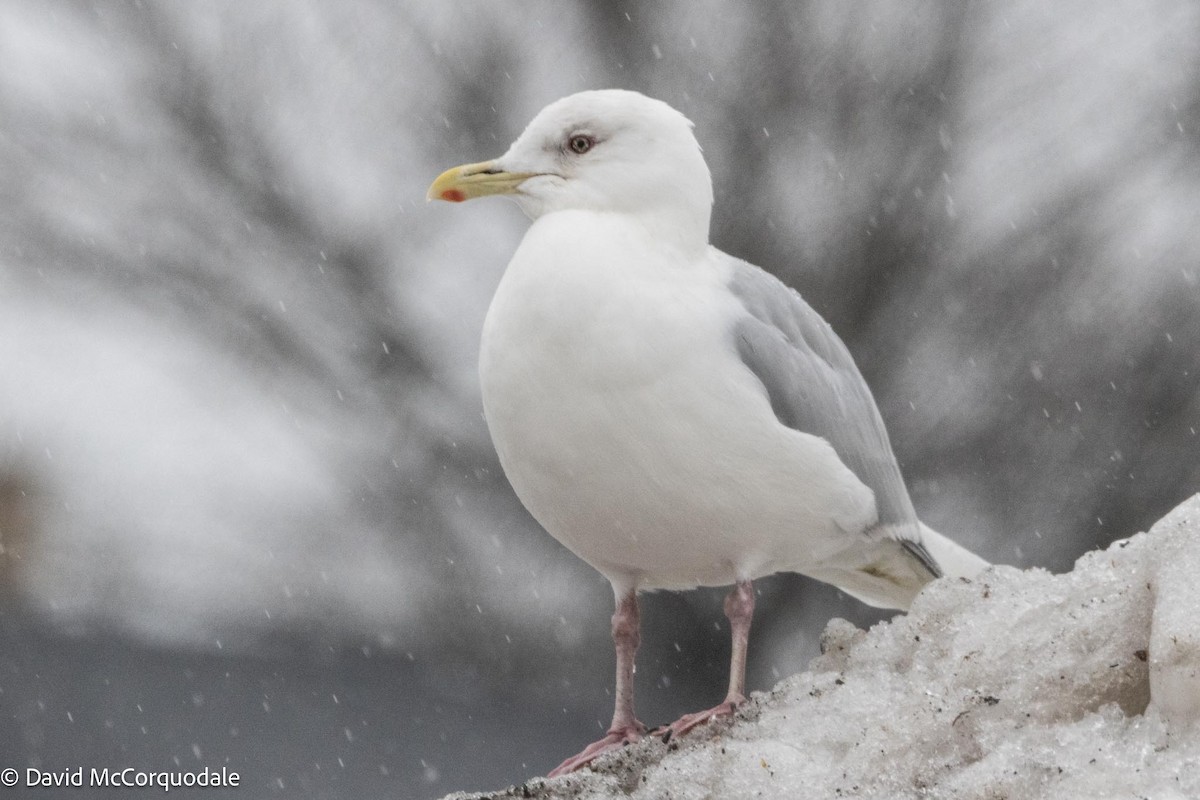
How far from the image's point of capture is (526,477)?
151cm

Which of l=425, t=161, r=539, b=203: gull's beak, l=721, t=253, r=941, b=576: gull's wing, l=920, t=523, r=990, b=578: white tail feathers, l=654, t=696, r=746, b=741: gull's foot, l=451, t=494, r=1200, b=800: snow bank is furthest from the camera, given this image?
l=920, t=523, r=990, b=578: white tail feathers

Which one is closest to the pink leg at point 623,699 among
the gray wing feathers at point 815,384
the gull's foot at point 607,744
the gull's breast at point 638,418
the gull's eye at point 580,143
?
the gull's foot at point 607,744

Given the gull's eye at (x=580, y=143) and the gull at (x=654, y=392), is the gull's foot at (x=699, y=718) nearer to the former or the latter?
the gull at (x=654, y=392)

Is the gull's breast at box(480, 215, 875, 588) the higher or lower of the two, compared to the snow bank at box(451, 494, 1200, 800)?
higher

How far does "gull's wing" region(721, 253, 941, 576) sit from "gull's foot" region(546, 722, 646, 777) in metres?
0.40

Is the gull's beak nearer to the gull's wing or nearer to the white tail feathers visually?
the gull's wing

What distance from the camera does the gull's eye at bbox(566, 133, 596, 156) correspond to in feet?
5.50

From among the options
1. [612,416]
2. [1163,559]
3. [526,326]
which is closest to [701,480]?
[612,416]

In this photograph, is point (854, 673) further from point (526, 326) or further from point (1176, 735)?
point (526, 326)

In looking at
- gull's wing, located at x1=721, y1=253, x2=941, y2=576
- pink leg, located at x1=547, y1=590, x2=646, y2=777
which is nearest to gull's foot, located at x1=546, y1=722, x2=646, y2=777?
→ pink leg, located at x1=547, y1=590, x2=646, y2=777

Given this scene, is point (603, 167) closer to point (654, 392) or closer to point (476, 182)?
point (476, 182)

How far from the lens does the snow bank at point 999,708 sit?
922 mm

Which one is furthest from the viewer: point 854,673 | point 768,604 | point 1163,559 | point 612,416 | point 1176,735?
point 768,604

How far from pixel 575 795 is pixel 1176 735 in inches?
19.8
